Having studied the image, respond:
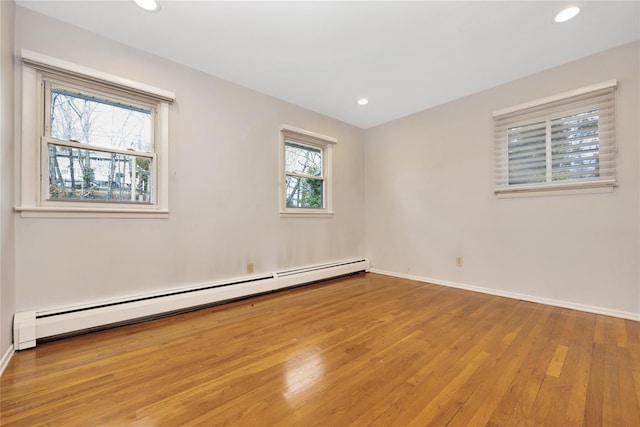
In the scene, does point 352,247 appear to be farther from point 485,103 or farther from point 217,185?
point 485,103

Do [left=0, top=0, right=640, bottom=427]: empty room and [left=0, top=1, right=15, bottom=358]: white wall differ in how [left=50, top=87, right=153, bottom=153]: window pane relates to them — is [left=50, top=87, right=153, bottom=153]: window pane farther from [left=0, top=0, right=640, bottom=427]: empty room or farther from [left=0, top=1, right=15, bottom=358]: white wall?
[left=0, top=1, right=15, bottom=358]: white wall

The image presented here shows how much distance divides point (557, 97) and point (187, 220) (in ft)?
13.3

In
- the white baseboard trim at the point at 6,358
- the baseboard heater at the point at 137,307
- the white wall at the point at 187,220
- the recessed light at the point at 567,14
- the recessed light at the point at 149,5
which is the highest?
the recessed light at the point at 567,14

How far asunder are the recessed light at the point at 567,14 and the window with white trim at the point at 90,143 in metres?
3.45

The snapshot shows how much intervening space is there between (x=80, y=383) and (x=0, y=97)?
5.80 ft

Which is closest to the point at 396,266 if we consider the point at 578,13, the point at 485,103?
the point at 485,103

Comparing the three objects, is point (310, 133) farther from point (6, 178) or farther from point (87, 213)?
point (6, 178)

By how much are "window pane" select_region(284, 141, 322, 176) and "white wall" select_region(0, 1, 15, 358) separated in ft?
8.25

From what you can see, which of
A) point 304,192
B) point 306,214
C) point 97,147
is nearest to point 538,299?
point 306,214

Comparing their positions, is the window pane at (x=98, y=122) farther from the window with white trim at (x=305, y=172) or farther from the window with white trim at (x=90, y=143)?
the window with white trim at (x=305, y=172)

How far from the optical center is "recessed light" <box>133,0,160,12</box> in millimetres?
1929

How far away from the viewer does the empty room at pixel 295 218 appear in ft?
4.73

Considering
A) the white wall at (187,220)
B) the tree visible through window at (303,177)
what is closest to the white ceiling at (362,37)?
the white wall at (187,220)

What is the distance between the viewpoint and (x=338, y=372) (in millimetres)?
1562
